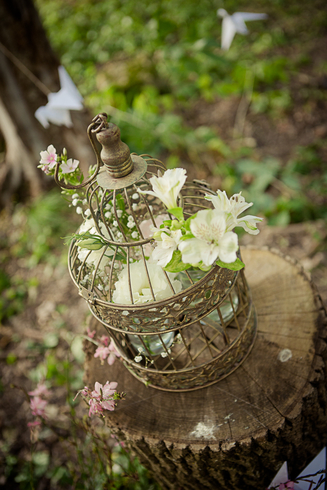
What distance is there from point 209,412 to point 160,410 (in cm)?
22

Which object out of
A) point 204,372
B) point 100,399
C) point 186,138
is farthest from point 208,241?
point 186,138

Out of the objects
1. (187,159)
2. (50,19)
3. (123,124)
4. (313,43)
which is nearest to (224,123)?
(187,159)

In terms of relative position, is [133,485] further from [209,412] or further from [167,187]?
[167,187]

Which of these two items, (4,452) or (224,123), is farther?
(224,123)

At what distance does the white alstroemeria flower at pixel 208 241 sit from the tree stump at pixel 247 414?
863 mm

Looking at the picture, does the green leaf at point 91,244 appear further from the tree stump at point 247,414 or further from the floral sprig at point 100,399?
the tree stump at point 247,414

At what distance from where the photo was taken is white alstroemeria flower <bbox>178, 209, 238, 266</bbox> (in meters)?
0.94

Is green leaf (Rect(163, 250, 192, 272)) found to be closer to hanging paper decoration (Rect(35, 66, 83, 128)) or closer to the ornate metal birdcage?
the ornate metal birdcage

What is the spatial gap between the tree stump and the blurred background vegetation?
0.52 m

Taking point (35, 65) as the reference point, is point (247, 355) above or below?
below

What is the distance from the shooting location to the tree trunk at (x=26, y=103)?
10.2 ft

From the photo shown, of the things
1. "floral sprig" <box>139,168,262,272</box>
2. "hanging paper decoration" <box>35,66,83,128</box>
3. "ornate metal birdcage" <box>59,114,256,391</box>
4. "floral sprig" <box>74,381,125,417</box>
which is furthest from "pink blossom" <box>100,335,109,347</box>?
"hanging paper decoration" <box>35,66,83,128</box>

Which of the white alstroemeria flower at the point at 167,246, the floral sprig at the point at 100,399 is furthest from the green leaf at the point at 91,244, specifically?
the floral sprig at the point at 100,399

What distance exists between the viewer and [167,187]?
1.00 m
